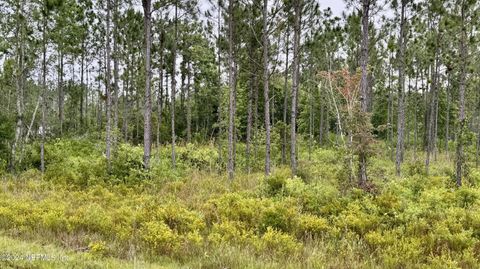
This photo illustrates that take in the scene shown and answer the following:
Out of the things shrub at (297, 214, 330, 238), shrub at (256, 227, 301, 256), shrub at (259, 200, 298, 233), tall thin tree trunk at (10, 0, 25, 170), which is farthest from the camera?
tall thin tree trunk at (10, 0, 25, 170)

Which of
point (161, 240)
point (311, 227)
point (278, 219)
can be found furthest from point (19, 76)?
point (311, 227)

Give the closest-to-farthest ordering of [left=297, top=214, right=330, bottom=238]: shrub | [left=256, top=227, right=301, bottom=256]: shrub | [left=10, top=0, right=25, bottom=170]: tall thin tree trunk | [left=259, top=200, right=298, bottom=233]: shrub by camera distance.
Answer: [left=256, top=227, right=301, bottom=256]: shrub → [left=297, top=214, right=330, bottom=238]: shrub → [left=259, top=200, right=298, bottom=233]: shrub → [left=10, top=0, right=25, bottom=170]: tall thin tree trunk

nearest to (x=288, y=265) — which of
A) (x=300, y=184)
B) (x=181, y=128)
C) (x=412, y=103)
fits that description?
(x=300, y=184)

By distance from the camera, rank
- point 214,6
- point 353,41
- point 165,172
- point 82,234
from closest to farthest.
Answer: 1. point 82,234
2. point 165,172
3. point 214,6
4. point 353,41

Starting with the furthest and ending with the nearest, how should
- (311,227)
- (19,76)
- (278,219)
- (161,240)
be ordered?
(19,76) → (278,219) → (311,227) → (161,240)

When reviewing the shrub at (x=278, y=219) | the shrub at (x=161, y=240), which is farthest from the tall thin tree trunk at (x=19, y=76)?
the shrub at (x=278, y=219)

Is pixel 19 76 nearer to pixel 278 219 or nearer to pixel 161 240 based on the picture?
pixel 161 240

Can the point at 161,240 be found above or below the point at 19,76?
below

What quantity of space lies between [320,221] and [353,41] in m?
19.8

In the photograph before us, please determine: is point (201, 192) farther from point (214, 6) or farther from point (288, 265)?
point (214, 6)

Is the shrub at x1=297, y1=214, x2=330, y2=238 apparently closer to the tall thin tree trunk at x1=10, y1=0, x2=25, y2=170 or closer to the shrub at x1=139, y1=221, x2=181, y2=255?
the shrub at x1=139, y1=221, x2=181, y2=255

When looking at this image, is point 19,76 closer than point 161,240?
No

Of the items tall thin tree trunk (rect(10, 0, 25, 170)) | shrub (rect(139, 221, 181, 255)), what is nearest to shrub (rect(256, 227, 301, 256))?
shrub (rect(139, 221, 181, 255))

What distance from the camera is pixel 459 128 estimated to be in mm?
10164
